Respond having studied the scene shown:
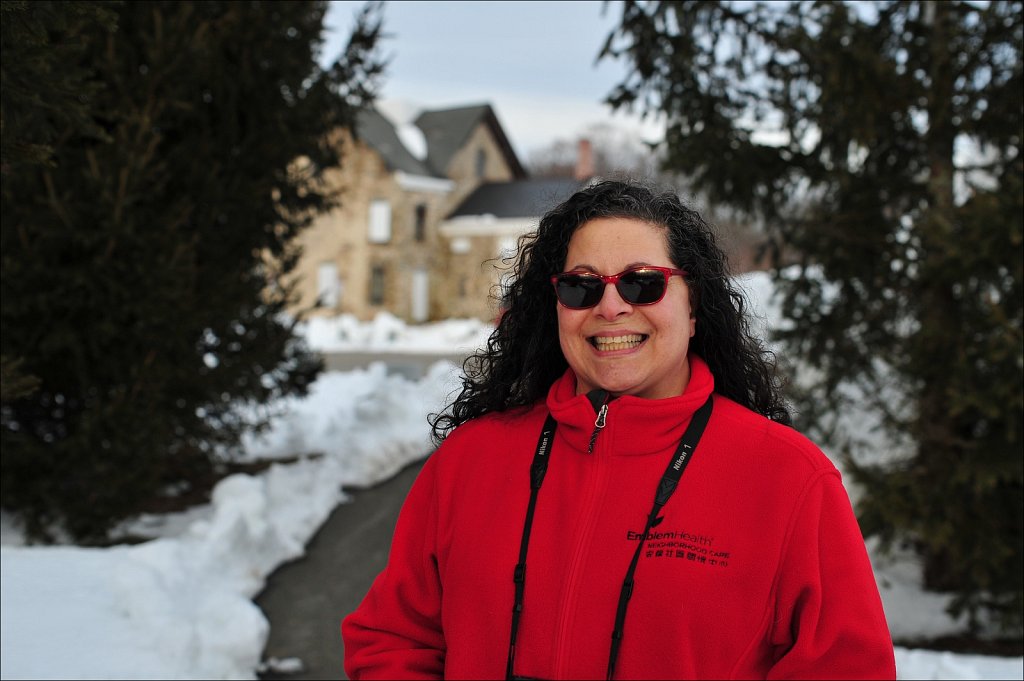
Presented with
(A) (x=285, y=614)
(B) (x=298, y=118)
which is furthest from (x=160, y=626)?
(B) (x=298, y=118)

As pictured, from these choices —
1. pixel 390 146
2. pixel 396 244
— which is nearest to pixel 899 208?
pixel 396 244

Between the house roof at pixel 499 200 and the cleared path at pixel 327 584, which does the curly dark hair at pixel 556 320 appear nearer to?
the cleared path at pixel 327 584

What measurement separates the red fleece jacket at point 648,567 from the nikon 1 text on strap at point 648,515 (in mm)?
15

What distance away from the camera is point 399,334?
29672 mm

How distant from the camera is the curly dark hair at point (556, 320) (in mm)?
2041

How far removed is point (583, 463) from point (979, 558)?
482 cm

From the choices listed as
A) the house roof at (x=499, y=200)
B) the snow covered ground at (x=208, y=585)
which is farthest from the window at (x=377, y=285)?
the snow covered ground at (x=208, y=585)

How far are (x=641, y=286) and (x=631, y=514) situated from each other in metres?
0.48

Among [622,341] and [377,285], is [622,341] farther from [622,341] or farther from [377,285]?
[377,285]

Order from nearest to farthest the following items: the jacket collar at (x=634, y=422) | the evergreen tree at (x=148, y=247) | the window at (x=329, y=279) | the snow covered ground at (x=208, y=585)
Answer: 1. the jacket collar at (x=634, y=422)
2. the snow covered ground at (x=208, y=585)
3. the evergreen tree at (x=148, y=247)
4. the window at (x=329, y=279)

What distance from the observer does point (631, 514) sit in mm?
1785

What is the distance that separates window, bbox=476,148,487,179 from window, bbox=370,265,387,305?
6.51 metres

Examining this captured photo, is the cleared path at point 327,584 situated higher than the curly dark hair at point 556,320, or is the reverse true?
the curly dark hair at point 556,320

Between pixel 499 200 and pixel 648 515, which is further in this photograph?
pixel 499 200
